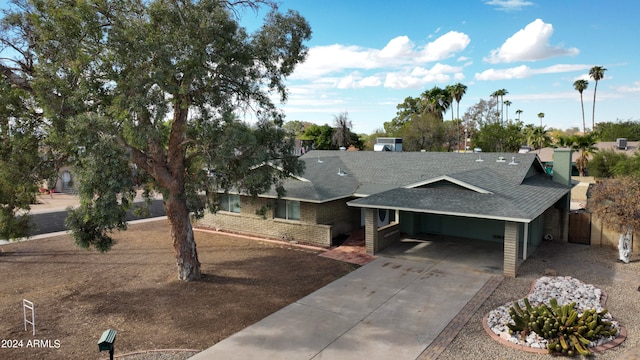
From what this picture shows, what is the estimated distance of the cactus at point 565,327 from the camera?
884cm

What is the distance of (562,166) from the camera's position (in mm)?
20531

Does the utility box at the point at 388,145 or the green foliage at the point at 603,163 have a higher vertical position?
the utility box at the point at 388,145

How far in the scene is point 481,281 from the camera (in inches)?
540

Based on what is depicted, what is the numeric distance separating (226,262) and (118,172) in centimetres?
709

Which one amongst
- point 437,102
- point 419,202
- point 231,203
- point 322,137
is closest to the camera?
point 419,202

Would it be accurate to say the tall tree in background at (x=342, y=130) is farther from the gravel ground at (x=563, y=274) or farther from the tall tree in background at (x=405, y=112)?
the gravel ground at (x=563, y=274)

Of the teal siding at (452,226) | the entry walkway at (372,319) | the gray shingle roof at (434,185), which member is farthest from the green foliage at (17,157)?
the teal siding at (452,226)

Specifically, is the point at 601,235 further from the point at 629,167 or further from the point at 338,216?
the point at 629,167

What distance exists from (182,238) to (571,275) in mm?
14104

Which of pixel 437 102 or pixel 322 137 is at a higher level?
pixel 437 102

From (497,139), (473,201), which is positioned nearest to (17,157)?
(473,201)

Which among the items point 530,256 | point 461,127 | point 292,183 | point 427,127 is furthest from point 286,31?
point 461,127

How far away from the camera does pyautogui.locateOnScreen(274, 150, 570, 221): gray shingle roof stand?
15.4m

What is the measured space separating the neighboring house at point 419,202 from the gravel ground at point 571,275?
0.88 metres
